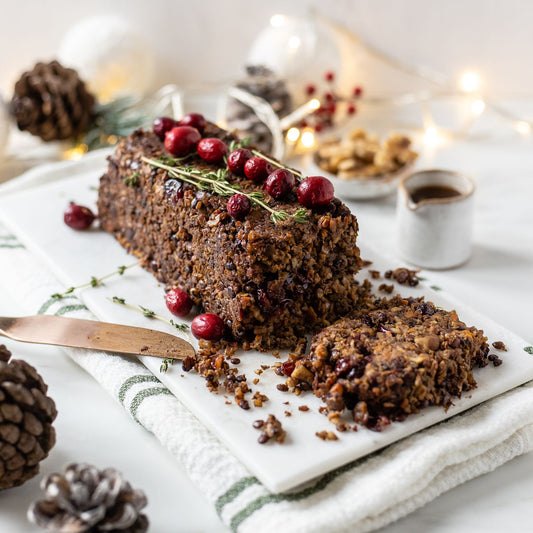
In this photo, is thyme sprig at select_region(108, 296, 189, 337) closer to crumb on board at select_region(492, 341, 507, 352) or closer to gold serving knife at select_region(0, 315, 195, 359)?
gold serving knife at select_region(0, 315, 195, 359)

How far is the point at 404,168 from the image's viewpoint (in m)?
4.99

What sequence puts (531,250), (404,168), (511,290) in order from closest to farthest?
(511,290)
(531,250)
(404,168)

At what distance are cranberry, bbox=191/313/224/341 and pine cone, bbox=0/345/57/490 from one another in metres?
0.82

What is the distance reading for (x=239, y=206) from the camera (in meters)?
3.45

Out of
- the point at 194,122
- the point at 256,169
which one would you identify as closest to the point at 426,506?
the point at 256,169

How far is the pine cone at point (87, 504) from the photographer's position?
2.48m

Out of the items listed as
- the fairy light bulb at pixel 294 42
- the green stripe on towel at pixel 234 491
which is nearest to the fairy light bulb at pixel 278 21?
the fairy light bulb at pixel 294 42

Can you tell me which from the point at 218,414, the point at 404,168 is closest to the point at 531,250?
the point at 404,168

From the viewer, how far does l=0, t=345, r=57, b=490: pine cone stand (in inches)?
107

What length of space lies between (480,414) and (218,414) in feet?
3.30

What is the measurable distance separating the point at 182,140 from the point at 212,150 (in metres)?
0.18

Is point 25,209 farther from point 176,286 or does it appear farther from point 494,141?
point 494,141

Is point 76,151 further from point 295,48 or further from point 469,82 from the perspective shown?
point 469,82

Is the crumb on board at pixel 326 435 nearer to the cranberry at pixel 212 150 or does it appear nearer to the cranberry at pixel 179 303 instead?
the cranberry at pixel 179 303
